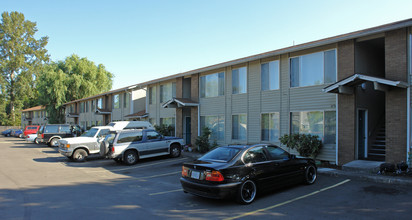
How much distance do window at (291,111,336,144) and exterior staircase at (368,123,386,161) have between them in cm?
157

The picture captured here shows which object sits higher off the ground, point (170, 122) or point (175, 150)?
point (170, 122)

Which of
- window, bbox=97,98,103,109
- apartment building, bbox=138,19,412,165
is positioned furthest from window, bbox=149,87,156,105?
window, bbox=97,98,103,109

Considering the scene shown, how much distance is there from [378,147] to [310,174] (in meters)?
5.21

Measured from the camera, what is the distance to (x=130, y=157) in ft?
45.5

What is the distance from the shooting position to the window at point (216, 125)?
667 inches

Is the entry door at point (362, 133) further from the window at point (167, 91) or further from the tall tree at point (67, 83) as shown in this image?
the tall tree at point (67, 83)

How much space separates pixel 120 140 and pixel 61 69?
3584 cm

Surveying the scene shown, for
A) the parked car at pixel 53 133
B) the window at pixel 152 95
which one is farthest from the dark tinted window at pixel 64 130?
the window at pixel 152 95

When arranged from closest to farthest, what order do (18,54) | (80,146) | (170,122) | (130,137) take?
1. (130,137)
2. (80,146)
3. (170,122)
4. (18,54)

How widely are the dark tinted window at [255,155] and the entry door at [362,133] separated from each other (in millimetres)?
6117

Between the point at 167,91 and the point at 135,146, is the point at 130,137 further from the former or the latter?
the point at 167,91

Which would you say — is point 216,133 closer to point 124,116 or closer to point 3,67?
point 124,116

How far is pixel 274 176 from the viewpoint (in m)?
7.30

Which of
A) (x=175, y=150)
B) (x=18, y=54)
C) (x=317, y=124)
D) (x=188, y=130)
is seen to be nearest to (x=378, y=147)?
(x=317, y=124)
